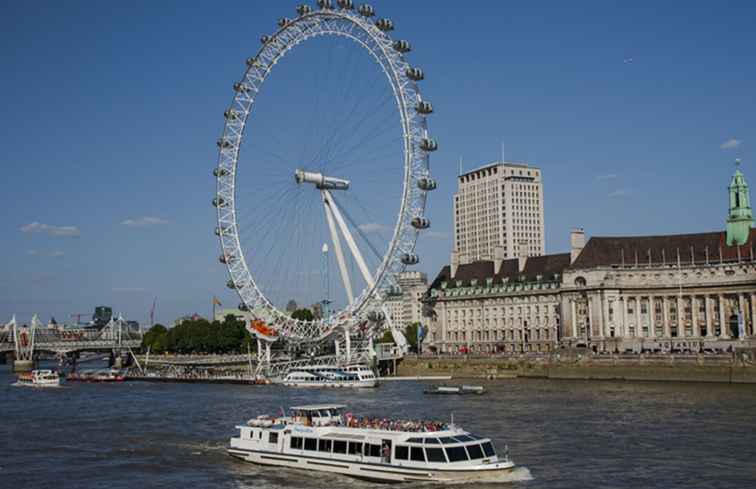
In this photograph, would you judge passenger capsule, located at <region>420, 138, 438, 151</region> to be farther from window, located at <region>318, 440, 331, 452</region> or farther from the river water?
window, located at <region>318, 440, 331, 452</region>

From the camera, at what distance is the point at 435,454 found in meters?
37.6

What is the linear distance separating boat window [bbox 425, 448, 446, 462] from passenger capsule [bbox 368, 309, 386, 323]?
212ft

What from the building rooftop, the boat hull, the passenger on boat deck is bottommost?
the boat hull

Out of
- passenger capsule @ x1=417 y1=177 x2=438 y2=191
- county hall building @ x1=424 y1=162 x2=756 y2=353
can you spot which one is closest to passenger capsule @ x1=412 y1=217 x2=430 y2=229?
passenger capsule @ x1=417 y1=177 x2=438 y2=191

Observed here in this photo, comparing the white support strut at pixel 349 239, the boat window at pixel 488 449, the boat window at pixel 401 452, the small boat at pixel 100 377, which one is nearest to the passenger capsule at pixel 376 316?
the white support strut at pixel 349 239

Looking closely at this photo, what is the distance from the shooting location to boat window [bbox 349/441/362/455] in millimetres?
40438

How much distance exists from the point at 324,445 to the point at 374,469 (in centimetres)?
343

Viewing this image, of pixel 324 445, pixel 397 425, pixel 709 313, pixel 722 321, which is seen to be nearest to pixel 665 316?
pixel 709 313

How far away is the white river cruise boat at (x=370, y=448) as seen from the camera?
37188mm

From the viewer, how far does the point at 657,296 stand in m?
116

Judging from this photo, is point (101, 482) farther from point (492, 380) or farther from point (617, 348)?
point (617, 348)

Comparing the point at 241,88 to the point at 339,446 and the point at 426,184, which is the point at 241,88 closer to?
the point at 426,184

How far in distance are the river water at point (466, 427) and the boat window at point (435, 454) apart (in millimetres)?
2121

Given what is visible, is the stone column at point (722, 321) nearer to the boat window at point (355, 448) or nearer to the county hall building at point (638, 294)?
the county hall building at point (638, 294)
